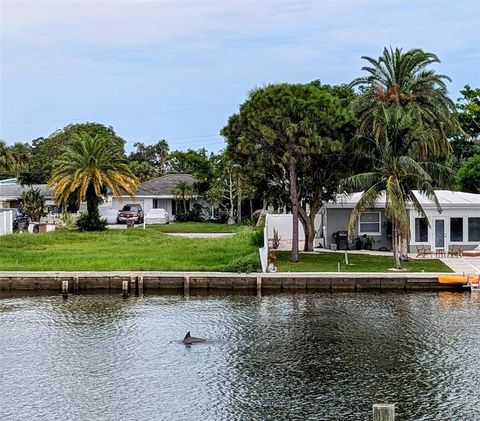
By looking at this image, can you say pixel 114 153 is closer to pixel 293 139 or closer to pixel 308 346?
pixel 293 139

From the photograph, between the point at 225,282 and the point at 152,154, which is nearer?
the point at 225,282

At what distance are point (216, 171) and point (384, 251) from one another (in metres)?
29.3

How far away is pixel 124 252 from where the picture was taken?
132 feet

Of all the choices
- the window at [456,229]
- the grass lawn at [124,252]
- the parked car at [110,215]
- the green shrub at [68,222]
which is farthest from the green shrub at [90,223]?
the window at [456,229]

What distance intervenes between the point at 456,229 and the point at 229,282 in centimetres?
1569

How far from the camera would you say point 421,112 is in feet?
140

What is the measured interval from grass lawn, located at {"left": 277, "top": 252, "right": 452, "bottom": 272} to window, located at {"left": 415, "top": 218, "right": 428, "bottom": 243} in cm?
354

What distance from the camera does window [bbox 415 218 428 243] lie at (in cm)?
4144

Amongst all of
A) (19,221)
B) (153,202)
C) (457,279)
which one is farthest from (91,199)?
(457,279)

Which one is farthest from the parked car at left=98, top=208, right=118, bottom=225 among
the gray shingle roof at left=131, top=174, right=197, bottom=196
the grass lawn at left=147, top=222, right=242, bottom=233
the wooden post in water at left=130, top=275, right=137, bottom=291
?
the wooden post in water at left=130, top=275, right=137, bottom=291

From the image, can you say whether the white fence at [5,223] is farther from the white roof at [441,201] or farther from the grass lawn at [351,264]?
Answer: the white roof at [441,201]

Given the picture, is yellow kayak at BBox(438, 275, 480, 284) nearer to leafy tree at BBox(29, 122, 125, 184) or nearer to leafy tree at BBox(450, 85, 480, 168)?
leafy tree at BBox(450, 85, 480, 168)

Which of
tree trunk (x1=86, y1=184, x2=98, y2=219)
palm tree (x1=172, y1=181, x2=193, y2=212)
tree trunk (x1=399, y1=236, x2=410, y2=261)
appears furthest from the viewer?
palm tree (x1=172, y1=181, x2=193, y2=212)

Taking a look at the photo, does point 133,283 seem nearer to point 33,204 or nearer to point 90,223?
point 90,223
